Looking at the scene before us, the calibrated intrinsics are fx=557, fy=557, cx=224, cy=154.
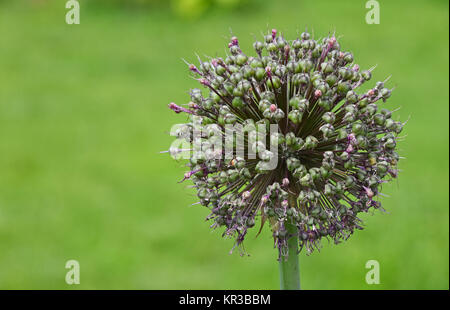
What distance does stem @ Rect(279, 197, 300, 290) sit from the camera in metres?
2.98

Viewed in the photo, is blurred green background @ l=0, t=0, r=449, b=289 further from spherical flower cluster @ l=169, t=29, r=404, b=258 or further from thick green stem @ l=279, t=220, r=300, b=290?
thick green stem @ l=279, t=220, r=300, b=290

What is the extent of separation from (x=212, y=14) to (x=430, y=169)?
7.88 metres

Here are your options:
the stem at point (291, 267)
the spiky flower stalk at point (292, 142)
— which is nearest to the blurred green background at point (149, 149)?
the spiky flower stalk at point (292, 142)

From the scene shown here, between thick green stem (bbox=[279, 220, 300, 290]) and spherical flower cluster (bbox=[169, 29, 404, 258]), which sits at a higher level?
spherical flower cluster (bbox=[169, 29, 404, 258])

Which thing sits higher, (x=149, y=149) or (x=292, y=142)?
(x=149, y=149)

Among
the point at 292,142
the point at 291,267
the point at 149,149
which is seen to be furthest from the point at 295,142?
the point at 149,149

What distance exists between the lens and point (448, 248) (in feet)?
20.0

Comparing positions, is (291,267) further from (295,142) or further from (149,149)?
(149,149)

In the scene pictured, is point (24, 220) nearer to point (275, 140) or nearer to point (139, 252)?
point (139, 252)

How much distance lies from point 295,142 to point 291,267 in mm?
711

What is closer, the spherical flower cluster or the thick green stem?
the spherical flower cluster

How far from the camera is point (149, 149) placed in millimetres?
9094

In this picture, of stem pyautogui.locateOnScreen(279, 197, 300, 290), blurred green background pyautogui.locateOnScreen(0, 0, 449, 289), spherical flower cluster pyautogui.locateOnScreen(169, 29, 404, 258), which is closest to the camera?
spherical flower cluster pyautogui.locateOnScreen(169, 29, 404, 258)

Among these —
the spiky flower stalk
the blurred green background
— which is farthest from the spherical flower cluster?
the blurred green background
